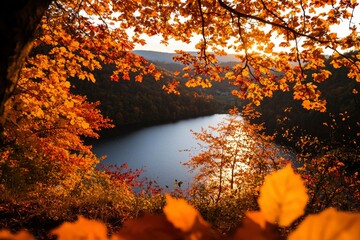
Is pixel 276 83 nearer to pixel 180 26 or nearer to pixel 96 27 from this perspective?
pixel 180 26

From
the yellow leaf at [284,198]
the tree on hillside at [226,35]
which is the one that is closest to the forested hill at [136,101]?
the tree on hillside at [226,35]

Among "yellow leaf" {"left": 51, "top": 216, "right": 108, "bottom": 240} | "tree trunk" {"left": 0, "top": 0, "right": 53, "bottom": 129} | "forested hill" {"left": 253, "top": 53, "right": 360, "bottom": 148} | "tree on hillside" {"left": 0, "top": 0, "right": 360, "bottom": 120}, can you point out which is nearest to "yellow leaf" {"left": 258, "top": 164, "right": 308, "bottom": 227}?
"yellow leaf" {"left": 51, "top": 216, "right": 108, "bottom": 240}

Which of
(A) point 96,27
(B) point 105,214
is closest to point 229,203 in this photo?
(B) point 105,214

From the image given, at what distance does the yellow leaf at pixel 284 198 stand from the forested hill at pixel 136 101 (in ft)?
187

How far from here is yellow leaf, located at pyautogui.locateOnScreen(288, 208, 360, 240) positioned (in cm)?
30

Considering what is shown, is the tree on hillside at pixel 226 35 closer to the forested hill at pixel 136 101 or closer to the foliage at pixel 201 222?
the foliage at pixel 201 222

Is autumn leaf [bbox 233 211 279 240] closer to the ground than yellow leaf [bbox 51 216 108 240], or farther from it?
farther from it

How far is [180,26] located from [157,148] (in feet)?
133

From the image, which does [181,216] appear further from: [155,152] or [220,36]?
[155,152]

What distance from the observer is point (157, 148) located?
45219 millimetres

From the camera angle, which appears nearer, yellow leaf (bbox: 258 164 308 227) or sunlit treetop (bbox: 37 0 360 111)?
yellow leaf (bbox: 258 164 308 227)

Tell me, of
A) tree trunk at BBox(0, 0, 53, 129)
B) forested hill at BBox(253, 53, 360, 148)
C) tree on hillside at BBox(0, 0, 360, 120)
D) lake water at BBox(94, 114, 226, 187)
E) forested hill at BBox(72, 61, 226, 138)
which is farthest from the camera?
forested hill at BBox(72, 61, 226, 138)

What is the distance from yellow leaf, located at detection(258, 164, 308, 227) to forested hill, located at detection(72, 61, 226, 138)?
5705 cm

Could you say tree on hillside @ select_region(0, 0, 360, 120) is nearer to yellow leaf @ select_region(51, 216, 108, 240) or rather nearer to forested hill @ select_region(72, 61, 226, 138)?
yellow leaf @ select_region(51, 216, 108, 240)
